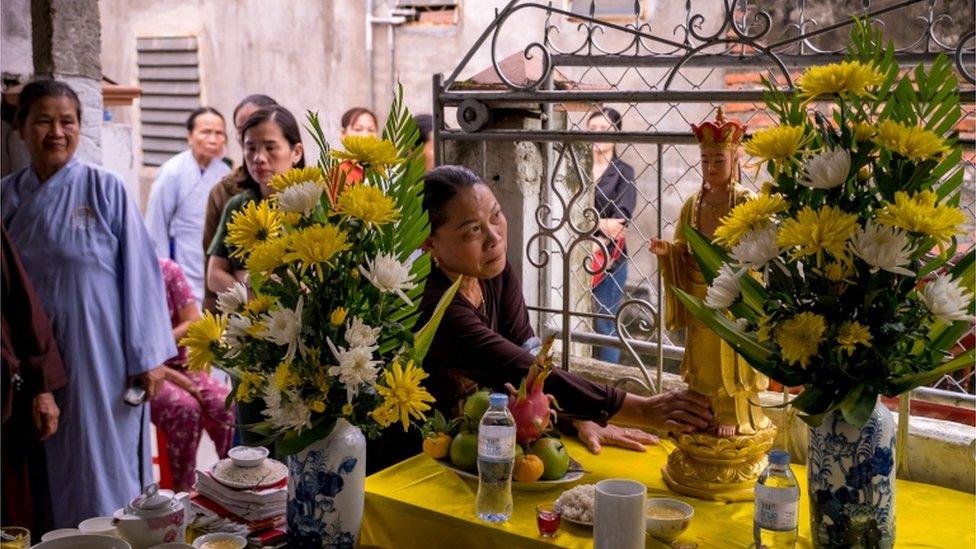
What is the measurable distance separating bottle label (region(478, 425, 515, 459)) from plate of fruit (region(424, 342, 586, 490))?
152 millimetres

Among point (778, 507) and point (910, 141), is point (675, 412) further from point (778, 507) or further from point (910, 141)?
point (910, 141)

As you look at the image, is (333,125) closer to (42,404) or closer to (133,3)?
(133,3)

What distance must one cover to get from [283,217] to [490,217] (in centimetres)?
59

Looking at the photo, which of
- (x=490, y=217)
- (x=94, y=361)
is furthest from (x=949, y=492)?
(x=94, y=361)

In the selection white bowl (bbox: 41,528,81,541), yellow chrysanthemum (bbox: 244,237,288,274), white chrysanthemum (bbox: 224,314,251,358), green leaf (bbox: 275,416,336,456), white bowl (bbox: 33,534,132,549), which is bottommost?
white bowl (bbox: 41,528,81,541)

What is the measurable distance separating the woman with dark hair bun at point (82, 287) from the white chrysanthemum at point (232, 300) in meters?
1.70

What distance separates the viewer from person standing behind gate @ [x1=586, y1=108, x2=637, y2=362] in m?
3.77

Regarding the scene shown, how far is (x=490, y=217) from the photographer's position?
7.17ft

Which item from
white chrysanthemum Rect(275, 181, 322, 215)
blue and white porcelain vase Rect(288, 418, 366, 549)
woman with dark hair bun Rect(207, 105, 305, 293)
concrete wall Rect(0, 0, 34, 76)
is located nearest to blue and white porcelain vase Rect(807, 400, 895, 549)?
blue and white porcelain vase Rect(288, 418, 366, 549)

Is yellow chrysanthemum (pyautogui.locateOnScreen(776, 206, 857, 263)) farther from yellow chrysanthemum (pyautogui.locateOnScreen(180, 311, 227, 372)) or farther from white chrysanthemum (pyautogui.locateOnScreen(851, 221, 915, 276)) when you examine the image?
yellow chrysanthemum (pyautogui.locateOnScreen(180, 311, 227, 372))

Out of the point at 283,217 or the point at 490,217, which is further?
the point at 490,217

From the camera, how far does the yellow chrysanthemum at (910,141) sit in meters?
1.51

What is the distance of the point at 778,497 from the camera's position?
5.39 ft

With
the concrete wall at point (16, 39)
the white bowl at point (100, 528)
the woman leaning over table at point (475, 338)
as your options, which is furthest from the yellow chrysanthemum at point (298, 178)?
the concrete wall at point (16, 39)
